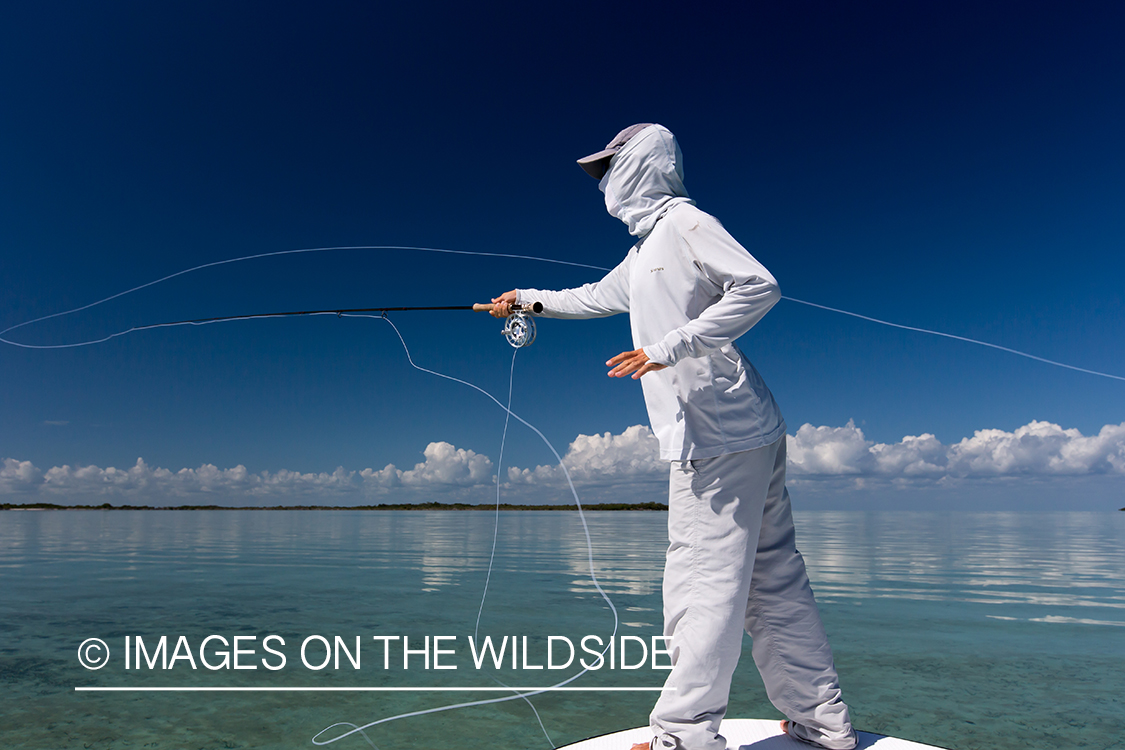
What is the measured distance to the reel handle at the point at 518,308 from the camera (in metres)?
2.83

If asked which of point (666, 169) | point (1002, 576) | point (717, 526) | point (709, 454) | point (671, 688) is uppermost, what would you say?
point (666, 169)

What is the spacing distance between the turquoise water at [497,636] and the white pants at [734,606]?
136 cm

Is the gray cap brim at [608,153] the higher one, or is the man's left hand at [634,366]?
the gray cap brim at [608,153]

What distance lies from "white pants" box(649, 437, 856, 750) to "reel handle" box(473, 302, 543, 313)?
1.04m

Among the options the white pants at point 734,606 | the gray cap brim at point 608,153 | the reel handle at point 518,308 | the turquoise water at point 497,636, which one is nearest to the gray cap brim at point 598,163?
the gray cap brim at point 608,153

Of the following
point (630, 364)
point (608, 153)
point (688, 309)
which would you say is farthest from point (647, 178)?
point (630, 364)

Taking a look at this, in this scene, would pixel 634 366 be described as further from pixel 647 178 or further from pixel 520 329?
pixel 520 329

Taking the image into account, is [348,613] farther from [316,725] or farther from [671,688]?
[671,688]

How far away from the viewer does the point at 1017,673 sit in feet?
13.6

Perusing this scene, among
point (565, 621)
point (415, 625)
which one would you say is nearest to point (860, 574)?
point (565, 621)

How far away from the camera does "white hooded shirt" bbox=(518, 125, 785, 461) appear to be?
75.3 inches

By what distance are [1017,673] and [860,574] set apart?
602 centimetres

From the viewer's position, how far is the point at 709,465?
2020mm

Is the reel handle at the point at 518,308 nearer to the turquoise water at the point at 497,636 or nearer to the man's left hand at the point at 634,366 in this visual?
the man's left hand at the point at 634,366
